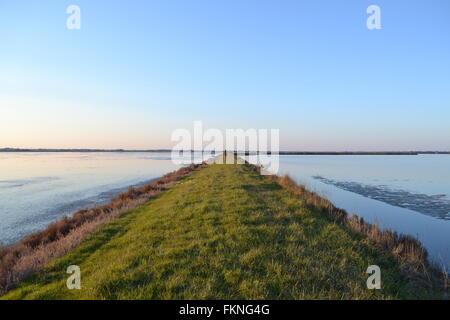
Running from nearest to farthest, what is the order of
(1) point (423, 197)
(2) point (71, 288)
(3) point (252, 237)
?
1. (2) point (71, 288)
2. (3) point (252, 237)
3. (1) point (423, 197)

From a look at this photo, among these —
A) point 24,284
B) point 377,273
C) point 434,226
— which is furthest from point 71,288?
point 434,226

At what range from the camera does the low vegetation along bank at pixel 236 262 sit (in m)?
4.91

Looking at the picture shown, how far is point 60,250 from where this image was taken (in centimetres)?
816

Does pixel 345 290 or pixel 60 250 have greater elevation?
pixel 345 290

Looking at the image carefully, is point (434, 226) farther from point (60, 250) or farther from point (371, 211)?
point (60, 250)

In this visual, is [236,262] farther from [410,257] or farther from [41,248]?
[41,248]

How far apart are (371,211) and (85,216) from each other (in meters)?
17.9

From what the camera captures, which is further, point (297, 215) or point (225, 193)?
point (225, 193)

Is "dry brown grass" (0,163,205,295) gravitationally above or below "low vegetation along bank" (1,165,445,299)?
below

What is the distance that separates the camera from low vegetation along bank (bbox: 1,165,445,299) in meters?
4.91

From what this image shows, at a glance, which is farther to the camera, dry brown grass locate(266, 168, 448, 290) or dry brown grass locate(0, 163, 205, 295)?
dry brown grass locate(0, 163, 205, 295)

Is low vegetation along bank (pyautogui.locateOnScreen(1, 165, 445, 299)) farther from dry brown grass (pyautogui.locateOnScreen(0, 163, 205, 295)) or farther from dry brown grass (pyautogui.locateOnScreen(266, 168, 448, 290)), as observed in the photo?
dry brown grass (pyautogui.locateOnScreen(0, 163, 205, 295))

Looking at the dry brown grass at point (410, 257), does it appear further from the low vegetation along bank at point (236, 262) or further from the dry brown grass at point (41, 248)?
the dry brown grass at point (41, 248)

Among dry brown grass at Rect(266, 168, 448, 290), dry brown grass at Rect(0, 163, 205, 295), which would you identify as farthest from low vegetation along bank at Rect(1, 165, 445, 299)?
dry brown grass at Rect(0, 163, 205, 295)
